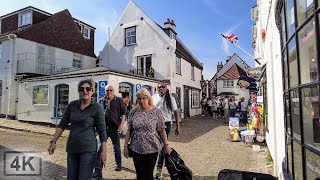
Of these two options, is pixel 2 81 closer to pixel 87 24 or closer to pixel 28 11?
pixel 28 11

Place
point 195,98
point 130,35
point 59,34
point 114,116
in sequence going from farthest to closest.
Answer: point 195,98 < point 59,34 < point 130,35 < point 114,116

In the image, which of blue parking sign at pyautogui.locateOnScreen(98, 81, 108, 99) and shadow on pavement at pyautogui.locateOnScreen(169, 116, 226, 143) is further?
blue parking sign at pyautogui.locateOnScreen(98, 81, 108, 99)

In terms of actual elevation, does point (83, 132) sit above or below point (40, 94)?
below

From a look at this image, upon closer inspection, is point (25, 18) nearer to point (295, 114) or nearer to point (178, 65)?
point (178, 65)

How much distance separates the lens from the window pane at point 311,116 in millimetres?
1961

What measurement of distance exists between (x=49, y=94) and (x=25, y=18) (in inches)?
380

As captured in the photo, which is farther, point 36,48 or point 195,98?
point 195,98

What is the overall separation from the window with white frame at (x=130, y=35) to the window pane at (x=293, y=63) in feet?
59.9

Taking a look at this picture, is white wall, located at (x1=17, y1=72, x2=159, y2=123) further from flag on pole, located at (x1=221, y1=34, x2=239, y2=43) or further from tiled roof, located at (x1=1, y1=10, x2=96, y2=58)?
flag on pole, located at (x1=221, y1=34, x2=239, y2=43)

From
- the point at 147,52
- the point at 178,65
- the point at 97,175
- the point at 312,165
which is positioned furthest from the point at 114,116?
the point at 178,65

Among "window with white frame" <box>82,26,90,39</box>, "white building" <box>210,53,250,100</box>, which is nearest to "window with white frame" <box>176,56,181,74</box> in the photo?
"window with white frame" <box>82,26,90,39</box>

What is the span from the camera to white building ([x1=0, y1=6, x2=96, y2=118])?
17.5 metres

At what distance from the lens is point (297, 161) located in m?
2.61

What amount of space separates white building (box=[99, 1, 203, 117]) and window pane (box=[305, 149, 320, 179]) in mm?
16468
